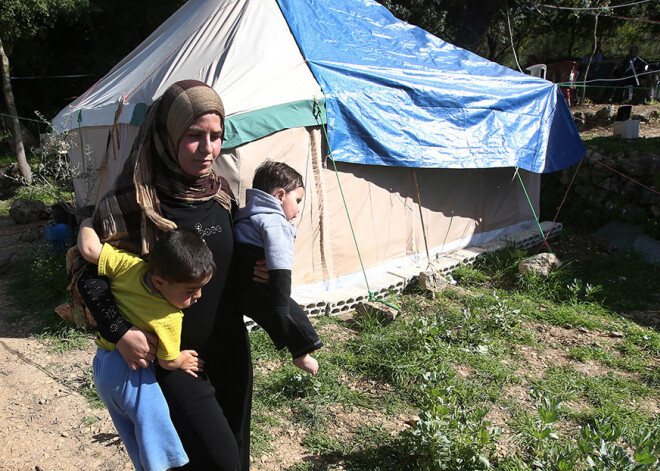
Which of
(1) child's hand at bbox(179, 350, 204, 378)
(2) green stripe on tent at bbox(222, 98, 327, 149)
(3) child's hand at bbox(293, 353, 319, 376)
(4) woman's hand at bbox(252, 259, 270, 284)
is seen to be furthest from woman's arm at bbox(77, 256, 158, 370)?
(2) green stripe on tent at bbox(222, 98, 327, 149)

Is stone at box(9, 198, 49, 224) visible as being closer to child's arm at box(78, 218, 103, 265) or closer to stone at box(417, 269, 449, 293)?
stone at box(417, 269, 449, 293)

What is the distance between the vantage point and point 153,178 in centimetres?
161

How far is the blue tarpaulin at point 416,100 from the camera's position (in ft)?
15.3

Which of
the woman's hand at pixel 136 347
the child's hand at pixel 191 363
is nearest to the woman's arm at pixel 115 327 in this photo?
the woman's hand at pixel 136 347

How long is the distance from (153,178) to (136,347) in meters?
0.54

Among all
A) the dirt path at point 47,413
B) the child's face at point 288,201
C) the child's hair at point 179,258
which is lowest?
the dirt path at point 47,413

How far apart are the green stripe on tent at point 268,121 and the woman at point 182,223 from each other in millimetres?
2286

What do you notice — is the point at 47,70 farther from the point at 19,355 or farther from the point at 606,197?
the point at 606,197

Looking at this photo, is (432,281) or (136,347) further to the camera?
(432,281)

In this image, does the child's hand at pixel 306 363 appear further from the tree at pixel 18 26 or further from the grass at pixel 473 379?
the tree at pixel 18 26

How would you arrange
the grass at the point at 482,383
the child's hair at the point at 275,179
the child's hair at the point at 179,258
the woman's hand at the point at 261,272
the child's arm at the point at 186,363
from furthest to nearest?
the grass at the point at 482,383
the child's hair at the point at 275,179
the woman's hand at the point at 261,272
the child's arm at the point at 186,363
the child's hair at the point at 179,258

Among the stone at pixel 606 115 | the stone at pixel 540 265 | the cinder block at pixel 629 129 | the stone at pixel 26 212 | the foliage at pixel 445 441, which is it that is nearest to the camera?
the foliage at pixel 445 441

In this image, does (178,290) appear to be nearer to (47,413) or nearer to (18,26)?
(47,413)

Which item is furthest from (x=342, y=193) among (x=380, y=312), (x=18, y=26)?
(x=18, y=26)
